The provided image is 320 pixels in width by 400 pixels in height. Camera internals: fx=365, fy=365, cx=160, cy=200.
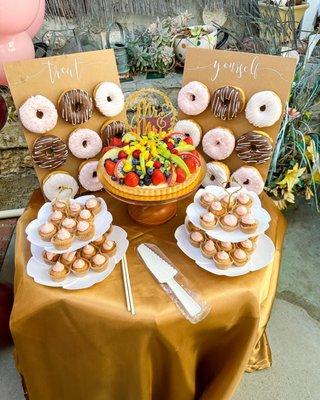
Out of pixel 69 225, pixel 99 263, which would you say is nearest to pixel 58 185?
pixel 69 225

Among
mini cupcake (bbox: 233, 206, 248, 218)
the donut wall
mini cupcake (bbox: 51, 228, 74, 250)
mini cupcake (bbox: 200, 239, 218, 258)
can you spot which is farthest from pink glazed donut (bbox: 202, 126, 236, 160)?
mini cupcake (bbox: 51, 228, 74, 250)

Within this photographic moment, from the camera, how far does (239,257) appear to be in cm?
106

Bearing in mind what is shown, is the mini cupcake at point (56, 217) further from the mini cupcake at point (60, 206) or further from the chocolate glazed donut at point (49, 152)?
the chocolate glazed donut at point (49, 152)

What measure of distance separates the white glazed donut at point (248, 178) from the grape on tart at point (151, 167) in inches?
8.8

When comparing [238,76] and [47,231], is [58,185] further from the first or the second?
[238,76]

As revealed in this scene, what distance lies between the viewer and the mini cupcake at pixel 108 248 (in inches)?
43.2

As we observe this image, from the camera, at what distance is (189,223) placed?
1.16 meters

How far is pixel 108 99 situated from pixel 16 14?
2.18ft

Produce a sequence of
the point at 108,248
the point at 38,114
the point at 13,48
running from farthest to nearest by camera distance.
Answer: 1. the point at 13,48
2. the point at 38,114
3. the point at 108,248

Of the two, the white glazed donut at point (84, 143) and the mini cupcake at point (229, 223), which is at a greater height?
the white glazed donut at point (84, 143)

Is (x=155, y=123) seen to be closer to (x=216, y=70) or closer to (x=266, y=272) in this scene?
(x=216, y=70)

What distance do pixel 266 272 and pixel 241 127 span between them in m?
0.55

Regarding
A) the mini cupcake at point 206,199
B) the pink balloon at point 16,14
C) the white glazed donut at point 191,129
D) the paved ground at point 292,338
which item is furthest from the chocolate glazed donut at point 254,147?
the pink balloon at point 16,14

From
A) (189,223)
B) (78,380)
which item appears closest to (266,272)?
(189,223)
